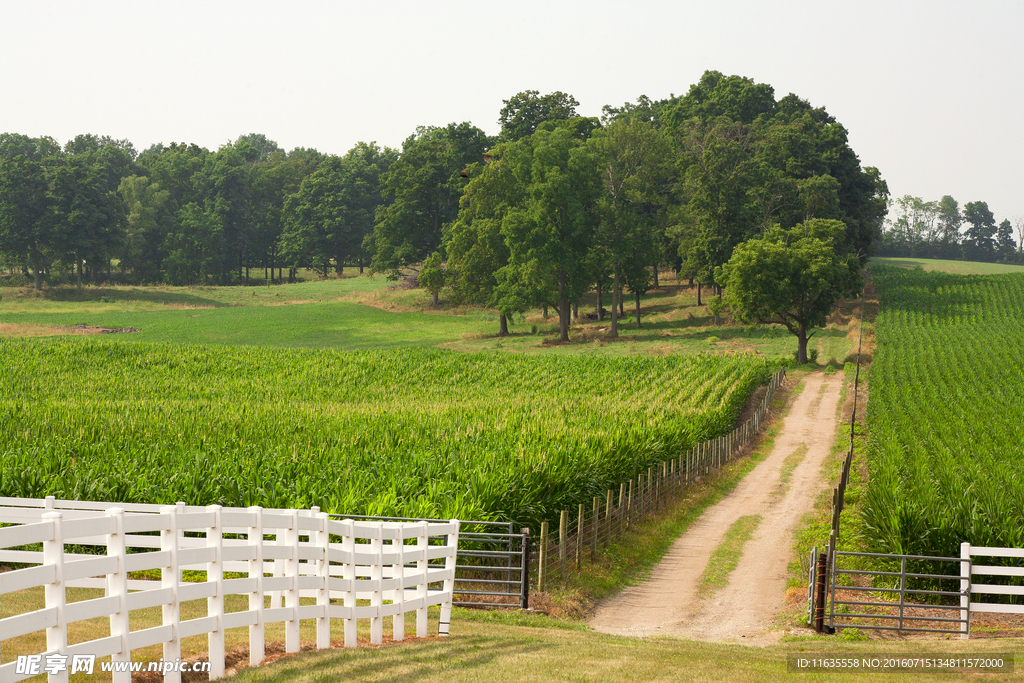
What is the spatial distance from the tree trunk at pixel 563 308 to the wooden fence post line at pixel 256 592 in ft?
212

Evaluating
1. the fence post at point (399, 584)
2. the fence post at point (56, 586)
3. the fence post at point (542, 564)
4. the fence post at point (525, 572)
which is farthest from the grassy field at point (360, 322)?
the fence post at point (56, 586)

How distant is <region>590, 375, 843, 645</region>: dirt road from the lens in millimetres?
15969

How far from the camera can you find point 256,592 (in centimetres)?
758

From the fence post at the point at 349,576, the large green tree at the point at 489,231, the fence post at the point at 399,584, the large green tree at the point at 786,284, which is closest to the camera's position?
the fence post at the point at 349,576

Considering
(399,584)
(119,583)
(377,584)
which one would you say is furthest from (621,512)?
(119,583)

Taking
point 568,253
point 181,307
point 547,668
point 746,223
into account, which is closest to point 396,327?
point 568,253

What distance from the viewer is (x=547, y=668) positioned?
8602 mm

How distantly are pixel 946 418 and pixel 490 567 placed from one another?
94.8ft

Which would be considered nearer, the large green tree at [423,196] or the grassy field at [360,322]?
the grassy field at [360,322]

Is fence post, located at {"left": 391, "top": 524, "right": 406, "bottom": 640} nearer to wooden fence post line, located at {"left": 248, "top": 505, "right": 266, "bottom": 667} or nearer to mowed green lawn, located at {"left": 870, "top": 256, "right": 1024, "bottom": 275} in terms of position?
wooden fence post line, located at {"left": 248, "top": 505, "right": 266, "bottom": 667}

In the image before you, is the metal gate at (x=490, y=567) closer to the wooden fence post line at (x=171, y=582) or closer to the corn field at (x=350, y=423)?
the corn field at (x=350, y=423)

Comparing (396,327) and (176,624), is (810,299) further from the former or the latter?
(176,624)

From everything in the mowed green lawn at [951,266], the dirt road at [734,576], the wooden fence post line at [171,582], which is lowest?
the dirt road at [734,576]

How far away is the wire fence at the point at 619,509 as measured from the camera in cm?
1777
